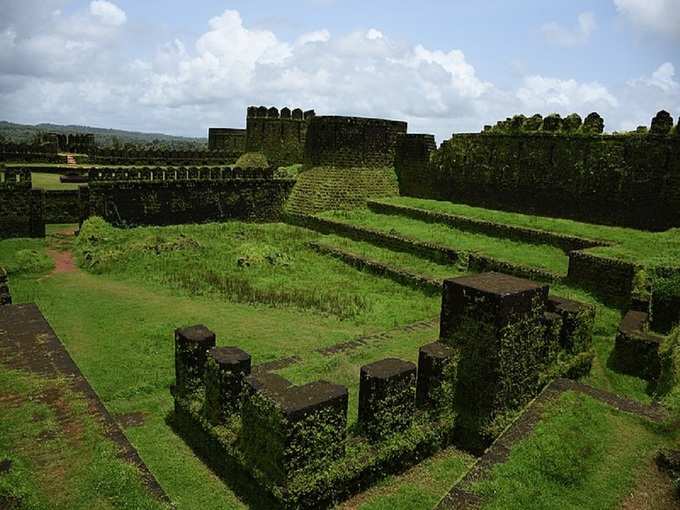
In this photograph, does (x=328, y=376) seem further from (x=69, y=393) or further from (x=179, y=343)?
(x=69, y=393)

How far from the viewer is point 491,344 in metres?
5.23

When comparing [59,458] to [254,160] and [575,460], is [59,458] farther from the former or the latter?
[254,160]

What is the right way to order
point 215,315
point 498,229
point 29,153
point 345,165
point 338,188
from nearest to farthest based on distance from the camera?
point 215,315 → point 498,229 → point 338,188 → point 345,165 → point 29,153

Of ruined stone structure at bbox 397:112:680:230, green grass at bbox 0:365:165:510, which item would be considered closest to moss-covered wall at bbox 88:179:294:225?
ruined stone structure at bbox 397:112:680:230

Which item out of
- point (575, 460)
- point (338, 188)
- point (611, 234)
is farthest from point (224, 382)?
point (338, 188)

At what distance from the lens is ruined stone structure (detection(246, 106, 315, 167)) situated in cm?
3061

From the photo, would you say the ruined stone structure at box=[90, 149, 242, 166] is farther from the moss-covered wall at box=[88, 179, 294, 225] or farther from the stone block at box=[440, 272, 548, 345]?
the stone block at box=[440, 272, 548, 345]

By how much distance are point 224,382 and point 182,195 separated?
49.9 feet

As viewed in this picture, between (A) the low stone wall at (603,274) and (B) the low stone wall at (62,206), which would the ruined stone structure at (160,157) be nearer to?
(B) the low stone wall at (62,206)

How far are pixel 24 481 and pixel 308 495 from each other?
2099 millimetres

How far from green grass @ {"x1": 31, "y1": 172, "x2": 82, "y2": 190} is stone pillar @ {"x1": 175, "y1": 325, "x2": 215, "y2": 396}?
1665cm

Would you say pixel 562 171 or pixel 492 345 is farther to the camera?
pixel 562 171

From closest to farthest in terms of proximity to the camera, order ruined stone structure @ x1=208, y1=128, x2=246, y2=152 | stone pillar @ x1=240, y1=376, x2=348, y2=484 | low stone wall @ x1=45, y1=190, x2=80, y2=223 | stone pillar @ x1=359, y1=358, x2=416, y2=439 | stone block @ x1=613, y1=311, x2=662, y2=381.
Answer: stone pillar @ x1=240, y1=376, x2=348, y2=484
stone pillar @ x1=359, y1=358, x2=416, y2=439
stone block @ x1=613, y1=311, x2=662, y2=381
low stone wall @ x1=45, y1=190, x2=80, y2=223
ruined stone structure @ x1=208, y1=128, x2=246, y2=152

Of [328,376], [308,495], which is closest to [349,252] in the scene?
[328,376]
